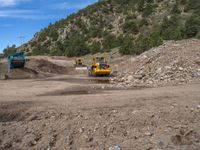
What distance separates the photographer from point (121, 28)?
268ft

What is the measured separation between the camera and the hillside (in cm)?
6406

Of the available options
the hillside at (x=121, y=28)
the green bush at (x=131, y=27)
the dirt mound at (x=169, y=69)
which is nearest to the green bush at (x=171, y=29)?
the hillside at (x=121, y=28)

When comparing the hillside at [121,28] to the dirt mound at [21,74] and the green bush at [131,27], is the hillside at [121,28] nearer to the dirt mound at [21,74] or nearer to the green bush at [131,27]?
the green bush at [131,27]

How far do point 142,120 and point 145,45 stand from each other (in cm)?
4701

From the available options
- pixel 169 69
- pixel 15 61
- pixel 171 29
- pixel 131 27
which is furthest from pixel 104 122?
pixel 131 27

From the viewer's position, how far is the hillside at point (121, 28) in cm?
6406

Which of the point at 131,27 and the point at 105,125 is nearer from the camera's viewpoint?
the point at 105,125

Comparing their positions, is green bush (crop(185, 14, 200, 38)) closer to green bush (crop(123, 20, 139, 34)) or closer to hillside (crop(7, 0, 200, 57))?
hillside (crop(7, 0, 200, 57))

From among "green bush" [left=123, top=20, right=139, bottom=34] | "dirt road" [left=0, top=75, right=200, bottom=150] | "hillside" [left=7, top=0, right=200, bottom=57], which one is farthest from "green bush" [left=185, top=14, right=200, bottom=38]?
"dirt road" [left=0, top=75, right=200, bottom=150]

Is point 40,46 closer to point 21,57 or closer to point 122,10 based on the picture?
point 122,10

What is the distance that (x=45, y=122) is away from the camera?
576 inches

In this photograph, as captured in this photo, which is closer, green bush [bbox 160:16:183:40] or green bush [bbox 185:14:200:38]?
green bush [bbox 185:14:200:38]

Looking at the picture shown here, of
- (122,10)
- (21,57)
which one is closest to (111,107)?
(21,57)

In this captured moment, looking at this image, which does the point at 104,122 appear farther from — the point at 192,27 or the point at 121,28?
the point at 121,28
